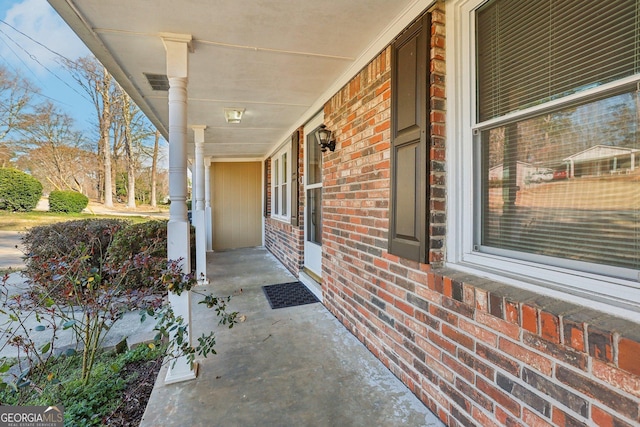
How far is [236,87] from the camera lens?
3.24 metres

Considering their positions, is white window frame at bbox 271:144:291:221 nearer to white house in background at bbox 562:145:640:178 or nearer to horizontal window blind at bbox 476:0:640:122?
horizontal window blind at bbox 476:0:640:122

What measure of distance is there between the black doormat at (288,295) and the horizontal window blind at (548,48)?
283 cm

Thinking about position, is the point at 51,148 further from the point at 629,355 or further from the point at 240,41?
the point at 629,355

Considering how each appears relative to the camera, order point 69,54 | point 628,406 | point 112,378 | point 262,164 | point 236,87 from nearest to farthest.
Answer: point 628,406 → point 112,378 → point 236,87 → point 262,164 → point 69,54

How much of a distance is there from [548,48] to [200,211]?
4645mm

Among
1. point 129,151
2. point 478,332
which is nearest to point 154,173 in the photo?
point 129,151

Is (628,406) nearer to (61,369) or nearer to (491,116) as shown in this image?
(491,116)

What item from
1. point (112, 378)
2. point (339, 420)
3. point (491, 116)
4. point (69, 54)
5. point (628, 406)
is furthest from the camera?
point (69, 54)

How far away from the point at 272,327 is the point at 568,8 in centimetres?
304

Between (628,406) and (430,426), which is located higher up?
(628,406)

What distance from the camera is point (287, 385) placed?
2.01 meters

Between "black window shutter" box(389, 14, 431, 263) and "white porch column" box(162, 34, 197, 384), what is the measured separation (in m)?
1.56

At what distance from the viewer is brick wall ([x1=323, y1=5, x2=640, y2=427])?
0.99m

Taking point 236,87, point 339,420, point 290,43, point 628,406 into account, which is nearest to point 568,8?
point 628,406
